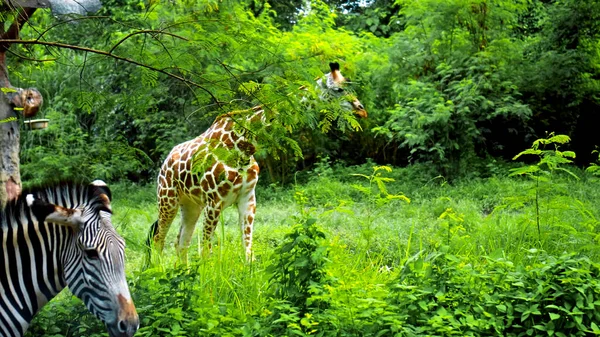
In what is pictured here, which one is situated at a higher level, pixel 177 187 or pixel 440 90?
pixel 440 90

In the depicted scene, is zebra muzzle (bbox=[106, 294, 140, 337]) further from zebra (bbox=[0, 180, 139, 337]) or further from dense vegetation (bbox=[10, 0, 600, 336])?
dense vegetation (bbox=[10, 0, 600, 336])

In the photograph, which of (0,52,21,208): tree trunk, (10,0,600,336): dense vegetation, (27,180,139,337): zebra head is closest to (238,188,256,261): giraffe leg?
(10,0,600,336): dense vegetation

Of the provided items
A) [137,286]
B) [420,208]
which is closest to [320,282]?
[137,286]

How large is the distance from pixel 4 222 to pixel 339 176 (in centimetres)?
922

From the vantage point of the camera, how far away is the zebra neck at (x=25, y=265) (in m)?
3.76

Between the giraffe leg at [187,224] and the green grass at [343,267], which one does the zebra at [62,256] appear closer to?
the green grass at [343,267]

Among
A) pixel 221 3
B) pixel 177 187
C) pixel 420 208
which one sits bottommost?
pixel 420 208

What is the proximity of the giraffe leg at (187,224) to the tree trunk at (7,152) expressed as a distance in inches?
72.5

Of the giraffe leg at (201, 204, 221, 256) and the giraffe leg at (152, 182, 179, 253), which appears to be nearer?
the giraffe leg at (201, 204, 221, 256)

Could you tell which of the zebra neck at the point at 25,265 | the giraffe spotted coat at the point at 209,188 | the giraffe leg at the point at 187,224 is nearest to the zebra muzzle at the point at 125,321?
the zebra neck at the point at 25,265

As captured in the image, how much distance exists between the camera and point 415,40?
1293 centimetres

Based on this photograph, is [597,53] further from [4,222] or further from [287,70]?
[4,222]

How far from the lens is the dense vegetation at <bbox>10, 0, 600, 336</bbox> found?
437 cm

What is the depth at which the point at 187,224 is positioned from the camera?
6.98m
